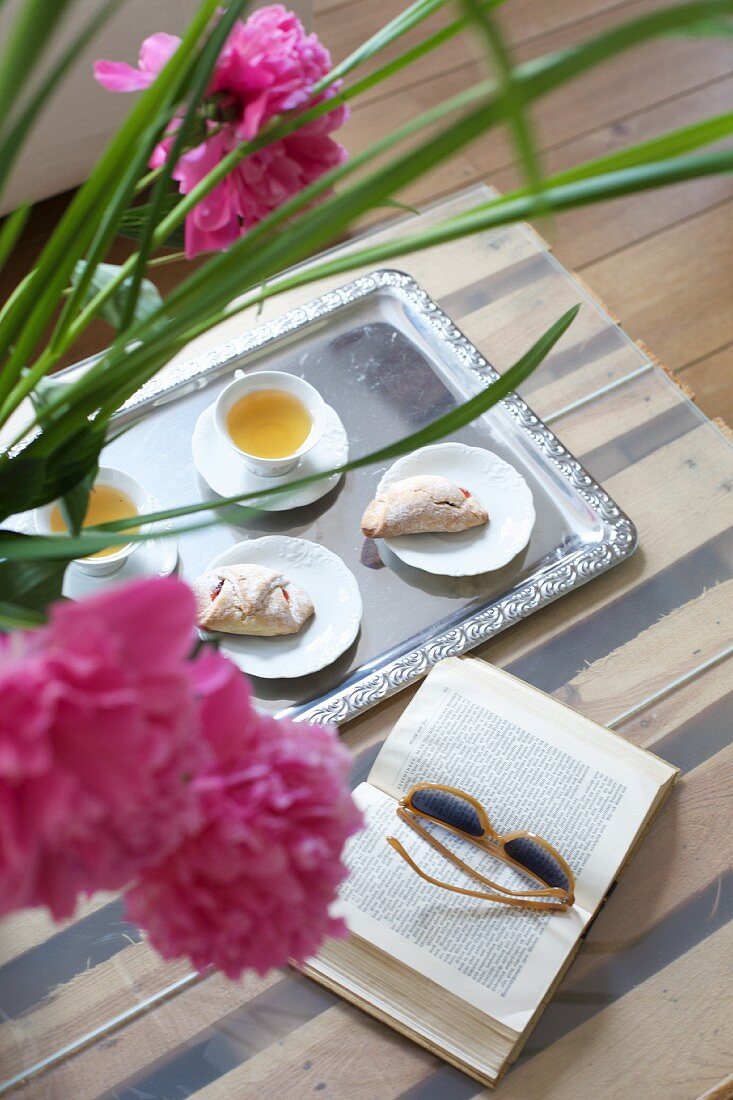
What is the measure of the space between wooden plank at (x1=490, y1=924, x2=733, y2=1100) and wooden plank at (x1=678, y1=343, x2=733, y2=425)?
3.39 ft

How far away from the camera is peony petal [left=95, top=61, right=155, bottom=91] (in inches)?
18.1

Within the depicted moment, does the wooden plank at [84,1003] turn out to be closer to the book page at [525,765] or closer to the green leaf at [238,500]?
the book page at [525,765]

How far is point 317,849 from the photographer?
1.03 feet

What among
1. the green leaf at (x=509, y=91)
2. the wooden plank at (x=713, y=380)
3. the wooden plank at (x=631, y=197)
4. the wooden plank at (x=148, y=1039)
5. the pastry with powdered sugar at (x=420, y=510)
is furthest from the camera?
the wooden plank at (x=631, y=197)

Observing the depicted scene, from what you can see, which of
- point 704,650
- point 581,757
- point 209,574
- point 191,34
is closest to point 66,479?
point 191,34

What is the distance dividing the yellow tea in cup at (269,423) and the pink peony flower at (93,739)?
75 cm

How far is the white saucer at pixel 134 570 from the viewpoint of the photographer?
3.01 ft

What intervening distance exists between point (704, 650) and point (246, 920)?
2.57 ft

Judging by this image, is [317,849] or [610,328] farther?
Answer: [610,328]

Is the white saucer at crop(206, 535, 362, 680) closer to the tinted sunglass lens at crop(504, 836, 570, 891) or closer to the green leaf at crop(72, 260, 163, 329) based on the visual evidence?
the tinted sunglass lens at crop(504, 836, 570, 891)

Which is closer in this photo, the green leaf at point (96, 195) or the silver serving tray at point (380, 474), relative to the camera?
the green leaf at point (96, 195)

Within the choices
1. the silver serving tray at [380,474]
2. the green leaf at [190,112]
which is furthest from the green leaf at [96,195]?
the silver serving tray at [380,474]

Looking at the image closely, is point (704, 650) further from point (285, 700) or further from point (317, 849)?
point (317, 849)

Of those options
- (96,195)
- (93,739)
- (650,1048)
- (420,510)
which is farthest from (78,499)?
(650,1048)
